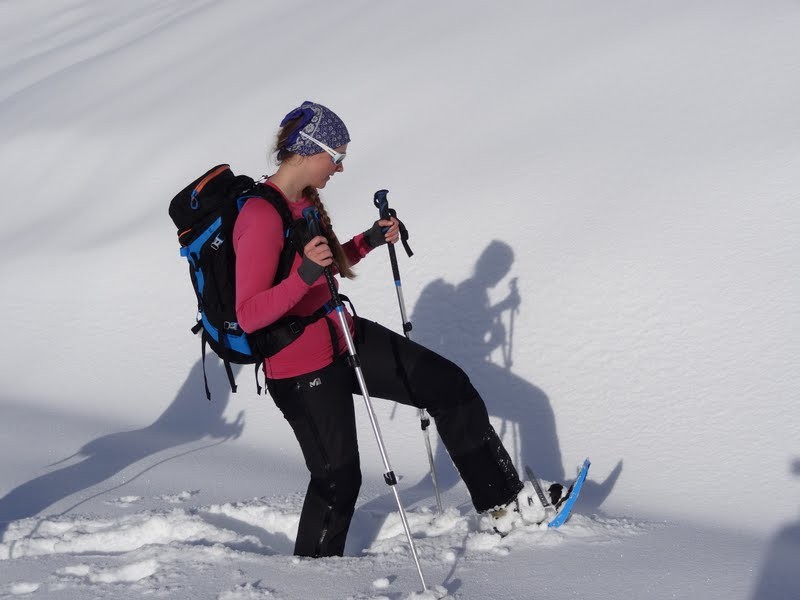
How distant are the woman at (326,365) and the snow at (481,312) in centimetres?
26

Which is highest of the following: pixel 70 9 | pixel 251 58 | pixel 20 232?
pixel 70 9

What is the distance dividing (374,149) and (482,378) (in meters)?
3.98

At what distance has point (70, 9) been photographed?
2297cm

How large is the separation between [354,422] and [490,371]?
2.61 metres

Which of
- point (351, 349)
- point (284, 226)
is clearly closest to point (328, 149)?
point (284, 226)

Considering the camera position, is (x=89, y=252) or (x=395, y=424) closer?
(x=395, y=424)

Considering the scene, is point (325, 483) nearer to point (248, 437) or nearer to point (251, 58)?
point (248, 437)

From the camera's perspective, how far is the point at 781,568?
3641 millimetres

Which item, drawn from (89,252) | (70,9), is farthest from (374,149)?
(70,9)

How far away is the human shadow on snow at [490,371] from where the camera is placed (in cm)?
499

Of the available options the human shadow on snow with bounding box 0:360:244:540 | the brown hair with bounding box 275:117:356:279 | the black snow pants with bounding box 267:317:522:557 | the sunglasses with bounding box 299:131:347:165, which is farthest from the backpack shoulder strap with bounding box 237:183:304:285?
the human shadow on snow with bounding box 0:360:244:540

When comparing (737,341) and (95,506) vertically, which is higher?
(737,341)

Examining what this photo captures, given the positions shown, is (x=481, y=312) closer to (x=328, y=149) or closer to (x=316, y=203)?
(x=316, y=203)

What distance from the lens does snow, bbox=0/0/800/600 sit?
3.96 meters
